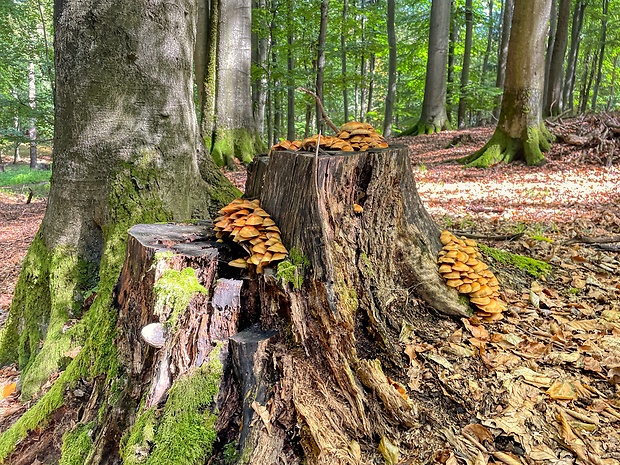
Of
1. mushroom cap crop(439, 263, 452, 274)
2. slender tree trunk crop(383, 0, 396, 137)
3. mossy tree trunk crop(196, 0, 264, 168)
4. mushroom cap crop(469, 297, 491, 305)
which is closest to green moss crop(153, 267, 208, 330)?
Answer: mushroom cap crop(439, 263, 452, 274)

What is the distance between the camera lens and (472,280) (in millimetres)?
2955

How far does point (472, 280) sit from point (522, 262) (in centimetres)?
111

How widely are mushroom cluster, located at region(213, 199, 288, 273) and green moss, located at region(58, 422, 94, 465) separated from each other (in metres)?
1.16

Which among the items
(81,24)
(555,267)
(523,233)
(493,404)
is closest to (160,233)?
(81,24)

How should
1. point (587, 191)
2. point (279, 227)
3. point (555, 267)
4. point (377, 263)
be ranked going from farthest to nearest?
point (587, 191), point (555, 267), point (377, 263), point (279, 227)

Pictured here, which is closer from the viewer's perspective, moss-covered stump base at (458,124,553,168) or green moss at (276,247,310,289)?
green moss at (276,247,310,289)

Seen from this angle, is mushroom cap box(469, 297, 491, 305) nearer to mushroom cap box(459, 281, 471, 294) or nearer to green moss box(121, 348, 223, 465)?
mushroom cap box(459, 281, 471, 294)

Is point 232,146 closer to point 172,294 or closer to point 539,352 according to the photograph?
point 172,294

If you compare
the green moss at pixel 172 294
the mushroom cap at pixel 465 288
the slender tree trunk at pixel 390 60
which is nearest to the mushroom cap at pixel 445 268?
the mushroom cap at pixel 465 288

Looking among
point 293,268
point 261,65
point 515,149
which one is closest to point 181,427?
point 293,268

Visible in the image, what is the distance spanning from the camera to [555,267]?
3.85 meters

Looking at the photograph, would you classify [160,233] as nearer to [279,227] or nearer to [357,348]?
[279,227]

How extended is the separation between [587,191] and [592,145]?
3.44m

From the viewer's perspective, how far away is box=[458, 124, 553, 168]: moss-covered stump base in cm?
952
